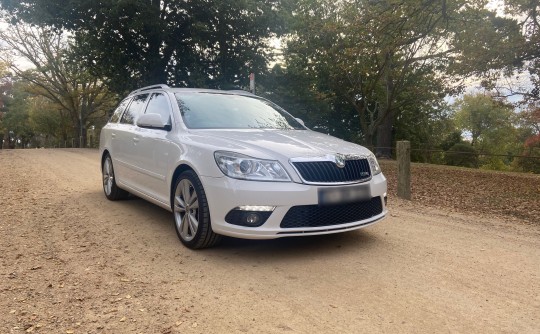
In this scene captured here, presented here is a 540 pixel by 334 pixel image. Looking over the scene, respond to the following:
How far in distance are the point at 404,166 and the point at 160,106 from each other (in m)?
4.69

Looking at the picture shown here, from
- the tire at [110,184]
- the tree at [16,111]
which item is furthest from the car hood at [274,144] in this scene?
the tree at [16,111]

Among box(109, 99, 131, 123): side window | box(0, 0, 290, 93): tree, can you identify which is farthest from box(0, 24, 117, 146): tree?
box(109, 99, 131, 123): side window

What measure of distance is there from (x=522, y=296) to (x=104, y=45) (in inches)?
829

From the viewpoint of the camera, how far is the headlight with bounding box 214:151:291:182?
12.3 feet

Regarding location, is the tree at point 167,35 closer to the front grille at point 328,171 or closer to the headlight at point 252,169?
the headlight at point 252,169

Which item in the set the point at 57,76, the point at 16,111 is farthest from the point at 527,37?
the point at 16,111

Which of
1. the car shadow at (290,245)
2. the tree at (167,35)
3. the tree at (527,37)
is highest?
the tree at (167,35)

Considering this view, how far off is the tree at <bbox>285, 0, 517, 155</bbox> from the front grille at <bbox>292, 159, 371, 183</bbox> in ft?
25.1

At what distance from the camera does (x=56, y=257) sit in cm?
398

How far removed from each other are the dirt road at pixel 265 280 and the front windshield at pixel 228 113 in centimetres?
139

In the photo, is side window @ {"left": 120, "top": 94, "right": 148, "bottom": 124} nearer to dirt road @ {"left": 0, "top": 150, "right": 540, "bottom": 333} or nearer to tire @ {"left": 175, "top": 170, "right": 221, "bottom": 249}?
dirt road @ {"left": 0, "top": 150, "right": 540, "bottom": 333}

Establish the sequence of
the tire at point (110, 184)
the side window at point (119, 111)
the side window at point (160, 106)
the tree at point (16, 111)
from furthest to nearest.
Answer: the tree at point (16, 111), the side window at point (119, 111), the tire at point (110, 184), the side window at point (160, 106)

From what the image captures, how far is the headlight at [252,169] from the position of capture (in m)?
3.76

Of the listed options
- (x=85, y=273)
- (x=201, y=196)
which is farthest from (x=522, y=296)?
(x=85, y=273)
